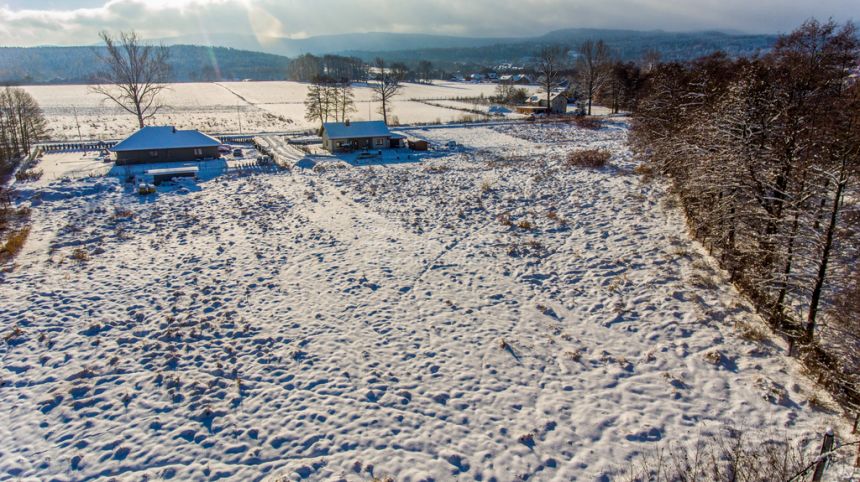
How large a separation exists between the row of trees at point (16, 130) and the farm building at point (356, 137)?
2767 cm

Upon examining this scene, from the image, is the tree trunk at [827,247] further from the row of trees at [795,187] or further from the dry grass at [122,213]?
the dry grass at [122,213]

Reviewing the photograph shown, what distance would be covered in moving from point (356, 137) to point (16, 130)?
38.9 metres

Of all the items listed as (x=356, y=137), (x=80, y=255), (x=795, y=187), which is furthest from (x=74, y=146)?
(x=795, y=187)

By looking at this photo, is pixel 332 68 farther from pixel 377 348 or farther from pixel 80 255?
pixel 377 348

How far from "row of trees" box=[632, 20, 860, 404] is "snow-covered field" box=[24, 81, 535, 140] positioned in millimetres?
60804

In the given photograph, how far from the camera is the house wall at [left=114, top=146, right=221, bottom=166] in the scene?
42.9 m

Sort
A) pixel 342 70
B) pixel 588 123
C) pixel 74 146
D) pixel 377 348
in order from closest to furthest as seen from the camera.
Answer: pixel 377 348, pixel 74 146, pixel 588 123, pixel 342 70

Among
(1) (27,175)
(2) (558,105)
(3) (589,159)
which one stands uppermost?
(2) (558,105)

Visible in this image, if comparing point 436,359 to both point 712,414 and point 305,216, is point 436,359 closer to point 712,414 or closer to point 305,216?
point 712,414

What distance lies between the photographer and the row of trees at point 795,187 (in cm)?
1251

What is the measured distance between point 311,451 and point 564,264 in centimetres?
1339

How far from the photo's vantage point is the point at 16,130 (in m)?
51.5

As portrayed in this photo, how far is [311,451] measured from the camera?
10.3 meters

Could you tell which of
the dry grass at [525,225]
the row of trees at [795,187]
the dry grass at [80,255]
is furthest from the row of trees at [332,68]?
the row of trees at [795,187]
